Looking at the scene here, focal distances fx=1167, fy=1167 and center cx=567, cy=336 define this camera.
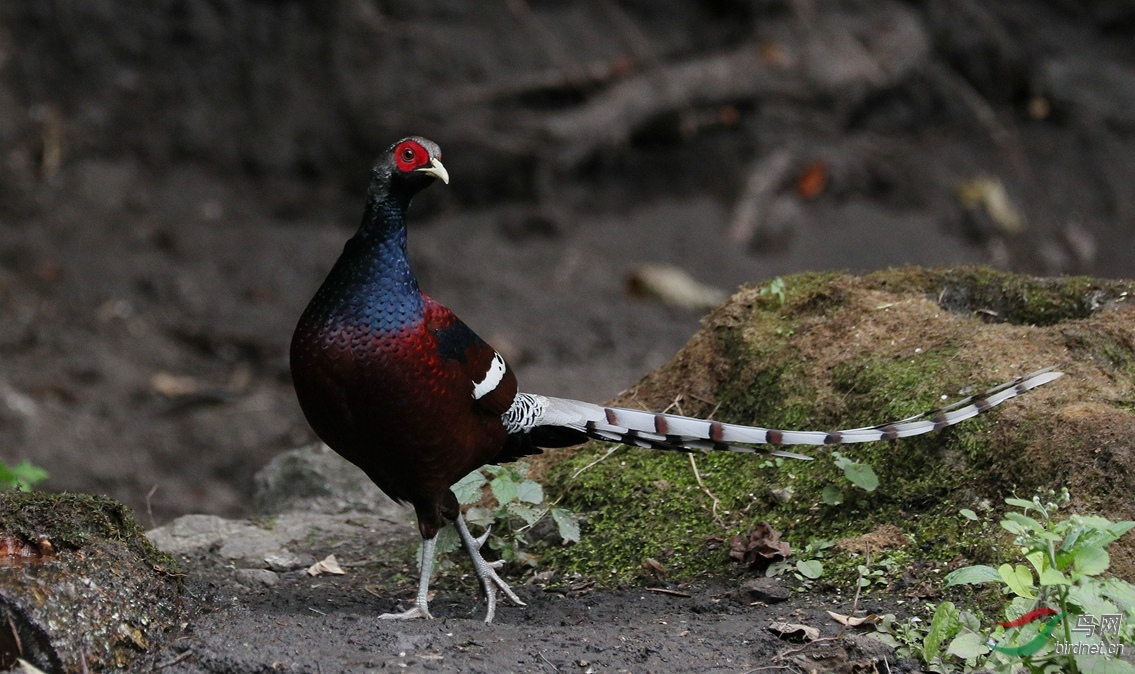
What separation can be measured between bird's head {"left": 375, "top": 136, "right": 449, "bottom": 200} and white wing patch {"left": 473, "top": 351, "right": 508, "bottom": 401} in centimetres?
64

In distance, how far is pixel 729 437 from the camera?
12.5 ft

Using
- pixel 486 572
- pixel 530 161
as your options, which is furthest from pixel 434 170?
pixel 530 161

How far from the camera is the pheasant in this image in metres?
3.48

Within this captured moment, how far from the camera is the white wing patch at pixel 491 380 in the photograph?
380cm

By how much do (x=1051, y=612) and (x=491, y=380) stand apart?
1.86m

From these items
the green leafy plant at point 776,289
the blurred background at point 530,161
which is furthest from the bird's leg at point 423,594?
the blurred background at point 530,161

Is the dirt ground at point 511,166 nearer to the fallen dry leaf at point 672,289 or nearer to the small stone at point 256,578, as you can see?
the fallen dry leaf at point 672,289

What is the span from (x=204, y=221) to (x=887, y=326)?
6293 millimetres

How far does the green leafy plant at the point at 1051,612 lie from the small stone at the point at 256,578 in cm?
224

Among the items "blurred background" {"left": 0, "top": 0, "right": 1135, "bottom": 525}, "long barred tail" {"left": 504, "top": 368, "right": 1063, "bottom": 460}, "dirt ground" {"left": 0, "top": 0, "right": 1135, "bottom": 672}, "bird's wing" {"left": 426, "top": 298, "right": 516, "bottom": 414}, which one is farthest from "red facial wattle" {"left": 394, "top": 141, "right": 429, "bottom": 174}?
"blurred background" {"left": 0, "top": 0, "right": 1135, "bottom": 525}

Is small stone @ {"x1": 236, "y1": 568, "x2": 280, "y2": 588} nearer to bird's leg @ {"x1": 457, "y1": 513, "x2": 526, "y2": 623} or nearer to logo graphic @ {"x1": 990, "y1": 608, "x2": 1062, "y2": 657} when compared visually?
bird's leg @ {"x1": 457, "y1": 513, "x2": 526, "y2": 623}

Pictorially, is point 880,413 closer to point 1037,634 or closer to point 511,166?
point 1037,634

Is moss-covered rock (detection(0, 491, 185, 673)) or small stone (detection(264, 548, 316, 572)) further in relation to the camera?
small stone (detection(264, 548, 316, 572))

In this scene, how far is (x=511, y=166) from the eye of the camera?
939 cm
